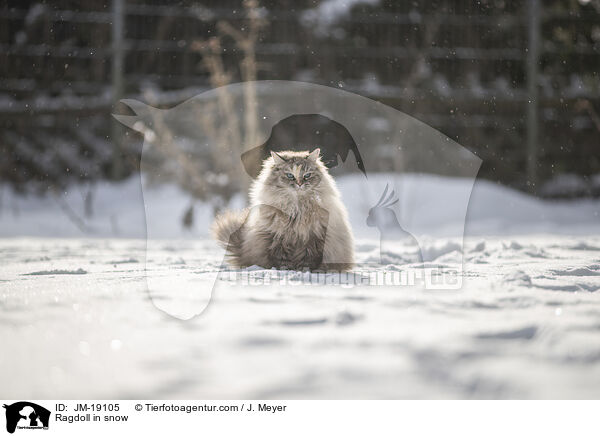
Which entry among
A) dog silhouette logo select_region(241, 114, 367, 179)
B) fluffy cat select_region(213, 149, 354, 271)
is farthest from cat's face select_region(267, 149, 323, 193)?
dog silhouette logo select_region(241, 114, 367, 179)

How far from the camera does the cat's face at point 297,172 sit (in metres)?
2.12

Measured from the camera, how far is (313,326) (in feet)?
4.19

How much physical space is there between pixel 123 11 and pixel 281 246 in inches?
172

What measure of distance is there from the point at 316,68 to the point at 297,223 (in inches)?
146

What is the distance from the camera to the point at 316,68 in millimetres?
5426

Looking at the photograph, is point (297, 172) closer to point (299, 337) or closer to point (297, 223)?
point (297, 223)

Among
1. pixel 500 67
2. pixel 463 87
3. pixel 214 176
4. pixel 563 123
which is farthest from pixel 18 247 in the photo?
pixel 563 123

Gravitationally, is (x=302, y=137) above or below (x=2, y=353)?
above

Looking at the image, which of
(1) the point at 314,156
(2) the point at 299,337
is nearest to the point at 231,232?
(1) the point at 314,156

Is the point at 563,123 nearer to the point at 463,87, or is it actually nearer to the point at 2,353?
the point at 463,87
